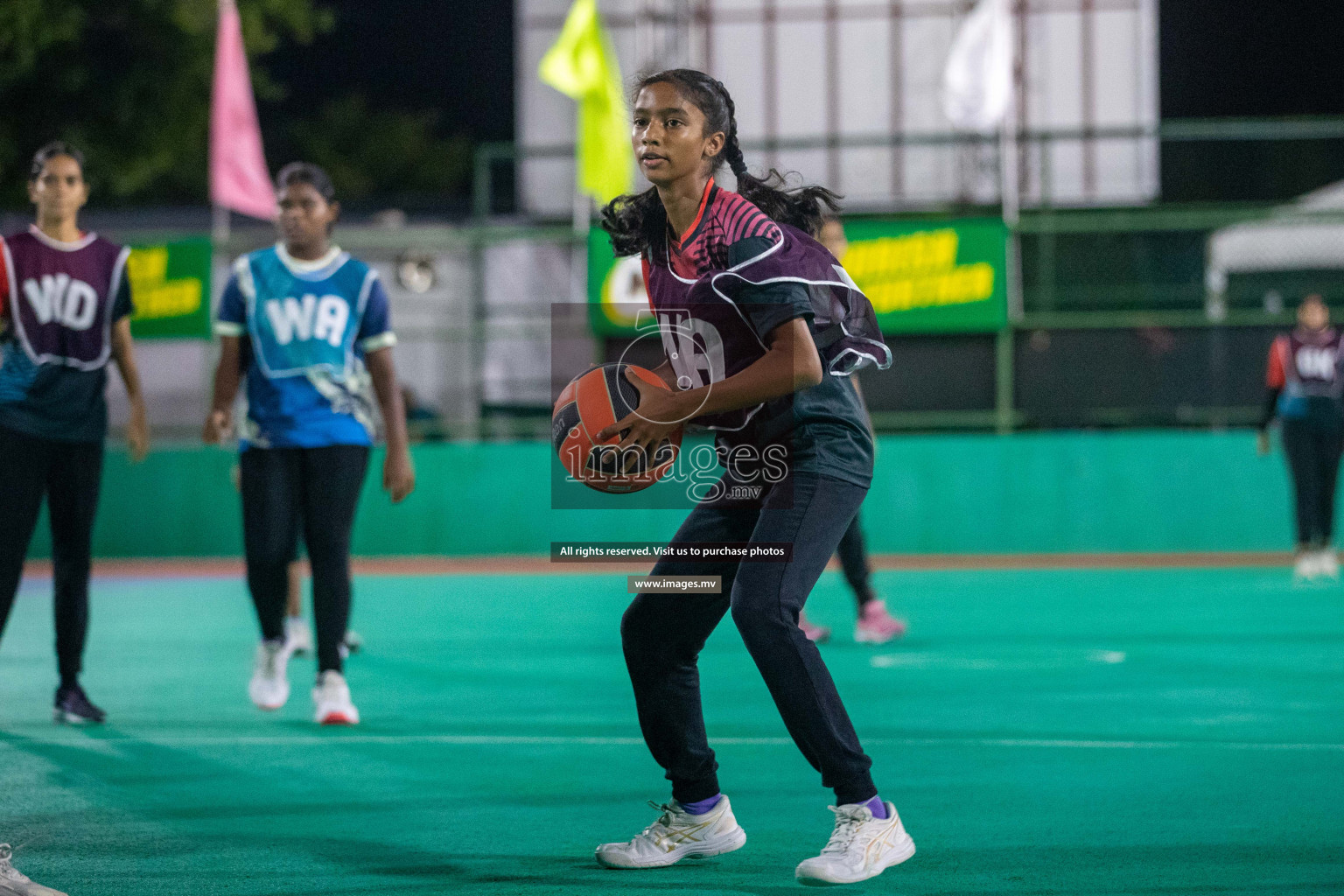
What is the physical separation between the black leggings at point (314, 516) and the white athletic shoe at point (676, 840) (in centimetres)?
238

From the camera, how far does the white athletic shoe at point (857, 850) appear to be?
3.85 metres

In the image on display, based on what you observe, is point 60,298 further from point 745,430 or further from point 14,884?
point 745,430

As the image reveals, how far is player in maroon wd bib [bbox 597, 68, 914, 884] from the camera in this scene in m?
3.81

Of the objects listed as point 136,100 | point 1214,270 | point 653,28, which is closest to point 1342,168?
point 1214,270

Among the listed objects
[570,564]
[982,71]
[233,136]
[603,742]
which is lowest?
[570,564]

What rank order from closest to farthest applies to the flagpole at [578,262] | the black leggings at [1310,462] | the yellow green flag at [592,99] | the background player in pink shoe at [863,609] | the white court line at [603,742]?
the white court line at [603,742]
the background player in pink shoe at [863,609]
the black leggings at [1310,462]
the yellow green flag at [592,99]
the flagpole at [578,262]

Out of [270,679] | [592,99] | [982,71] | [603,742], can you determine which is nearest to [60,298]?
[270,679]

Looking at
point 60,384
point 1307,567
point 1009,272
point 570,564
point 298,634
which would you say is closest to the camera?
point 60,384

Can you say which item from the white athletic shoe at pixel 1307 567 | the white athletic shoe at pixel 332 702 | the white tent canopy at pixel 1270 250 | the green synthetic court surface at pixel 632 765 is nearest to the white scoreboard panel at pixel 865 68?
the white tent canopy at pixel 1270 250

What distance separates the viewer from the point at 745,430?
4.00 meters

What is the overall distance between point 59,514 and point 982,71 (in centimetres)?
1612

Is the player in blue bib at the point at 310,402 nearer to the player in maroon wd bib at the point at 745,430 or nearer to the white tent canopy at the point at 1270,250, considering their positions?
the player in maroon wd bib at the point at 745,430

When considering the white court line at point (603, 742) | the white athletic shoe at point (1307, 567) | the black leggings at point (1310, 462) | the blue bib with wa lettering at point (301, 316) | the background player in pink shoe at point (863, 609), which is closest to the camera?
the white court line at point (603, 742)

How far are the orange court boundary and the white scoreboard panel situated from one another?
9.61 meters
